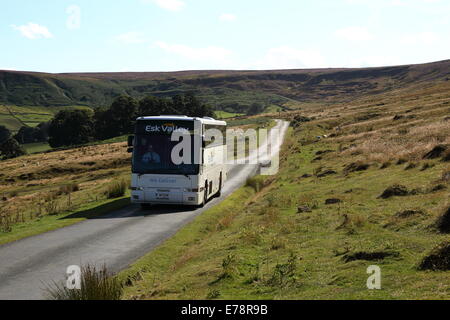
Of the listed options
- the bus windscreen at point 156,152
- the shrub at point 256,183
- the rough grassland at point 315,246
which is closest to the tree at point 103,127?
the shrub at point 256,183

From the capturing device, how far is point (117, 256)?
14797 millimetres

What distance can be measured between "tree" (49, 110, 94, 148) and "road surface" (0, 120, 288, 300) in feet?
321

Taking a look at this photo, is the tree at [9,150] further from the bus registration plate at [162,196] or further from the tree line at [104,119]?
the bus registration plate at [162,196]

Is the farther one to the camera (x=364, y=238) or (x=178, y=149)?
(x=178, y=149)

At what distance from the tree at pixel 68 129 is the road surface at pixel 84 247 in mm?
97810

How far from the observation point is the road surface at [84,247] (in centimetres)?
1199

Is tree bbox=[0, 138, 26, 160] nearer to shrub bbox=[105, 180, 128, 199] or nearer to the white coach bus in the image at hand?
shrub bbox=[105, 180, 128, 199]

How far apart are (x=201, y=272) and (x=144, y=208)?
42.1ft

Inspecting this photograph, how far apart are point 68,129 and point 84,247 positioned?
106 meters

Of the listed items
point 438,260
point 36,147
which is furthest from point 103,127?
point 438,260
